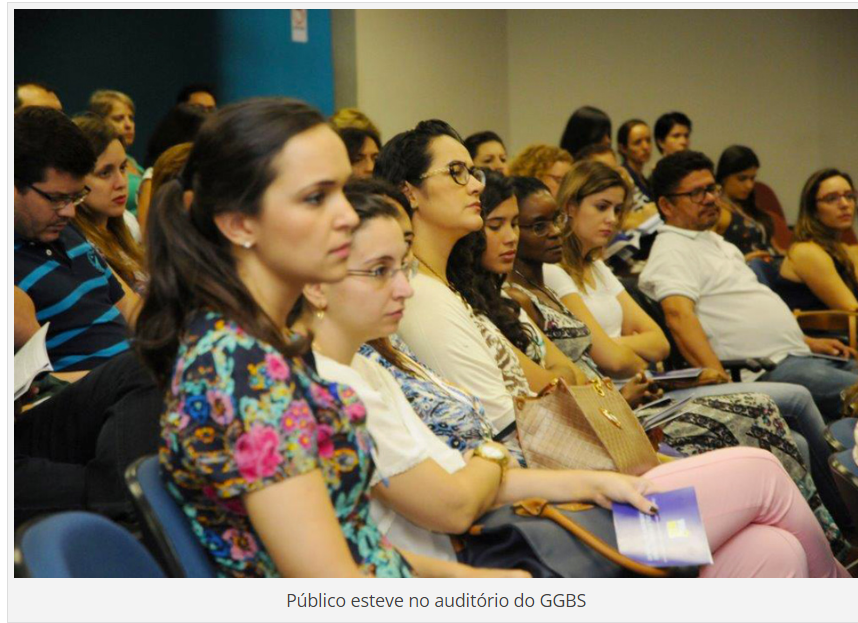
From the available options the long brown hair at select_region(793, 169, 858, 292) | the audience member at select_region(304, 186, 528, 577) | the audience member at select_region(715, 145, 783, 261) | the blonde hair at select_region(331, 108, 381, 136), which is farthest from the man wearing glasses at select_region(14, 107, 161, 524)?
the audience member at select_region(715, 145, 783, 261)

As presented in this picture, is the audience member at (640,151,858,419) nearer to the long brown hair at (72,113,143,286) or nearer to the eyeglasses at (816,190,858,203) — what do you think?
the eyeglasses at (816,190,858,203)

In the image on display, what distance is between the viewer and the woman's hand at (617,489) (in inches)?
75.3

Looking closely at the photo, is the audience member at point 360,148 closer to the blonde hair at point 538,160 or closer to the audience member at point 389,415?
the blonde hair at point 538,160

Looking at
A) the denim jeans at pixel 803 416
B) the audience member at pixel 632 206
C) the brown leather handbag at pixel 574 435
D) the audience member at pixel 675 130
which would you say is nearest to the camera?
the brown leather handbag at pixel 574 435

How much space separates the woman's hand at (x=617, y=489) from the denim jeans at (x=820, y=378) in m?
2.02

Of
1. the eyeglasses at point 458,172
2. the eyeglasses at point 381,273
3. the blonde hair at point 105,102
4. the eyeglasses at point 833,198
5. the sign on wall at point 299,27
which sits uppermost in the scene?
the sign on wall at point 299,27

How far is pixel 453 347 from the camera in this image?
2424 mm

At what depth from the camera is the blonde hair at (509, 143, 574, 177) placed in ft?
15.6

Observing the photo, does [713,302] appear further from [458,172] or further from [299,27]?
[299,27]

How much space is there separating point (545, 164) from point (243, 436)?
11.9ft

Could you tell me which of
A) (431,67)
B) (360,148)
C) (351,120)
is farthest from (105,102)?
(431,67)

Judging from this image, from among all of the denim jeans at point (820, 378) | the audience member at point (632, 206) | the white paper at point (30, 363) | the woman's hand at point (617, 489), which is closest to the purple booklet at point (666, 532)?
the woman's hand at point (617, 489)

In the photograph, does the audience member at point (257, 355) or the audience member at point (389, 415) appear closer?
the audience member at point (257, 355)

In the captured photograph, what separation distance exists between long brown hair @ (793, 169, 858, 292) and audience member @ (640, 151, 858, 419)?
1.54ft
